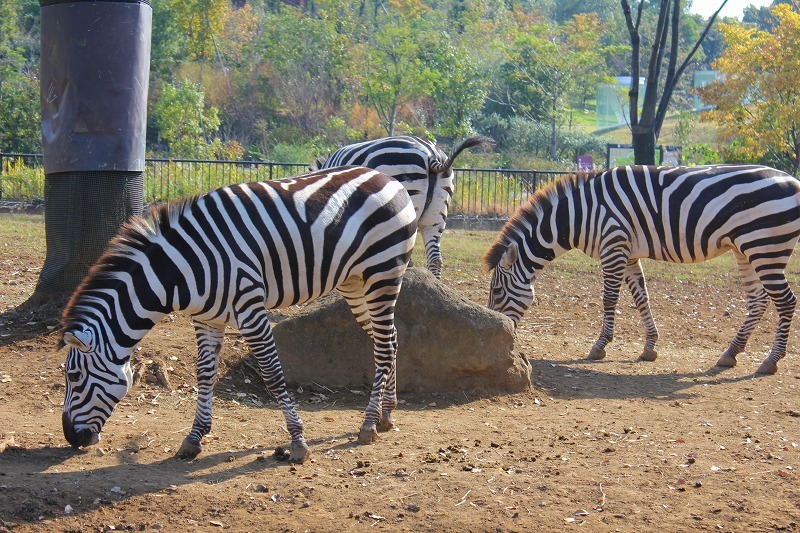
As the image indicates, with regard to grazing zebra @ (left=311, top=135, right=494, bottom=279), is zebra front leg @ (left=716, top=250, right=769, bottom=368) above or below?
below


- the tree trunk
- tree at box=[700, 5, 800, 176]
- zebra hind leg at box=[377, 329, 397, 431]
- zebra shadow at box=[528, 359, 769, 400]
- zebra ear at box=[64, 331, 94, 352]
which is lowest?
zebra shadow at box=[528, 359, 769, 400]

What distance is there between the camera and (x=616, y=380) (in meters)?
8.48

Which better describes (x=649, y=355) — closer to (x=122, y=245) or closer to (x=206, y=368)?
(x=206, y=368)

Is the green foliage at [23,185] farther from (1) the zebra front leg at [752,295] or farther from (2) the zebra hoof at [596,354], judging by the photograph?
(1) the zebra front leg at [752,295]

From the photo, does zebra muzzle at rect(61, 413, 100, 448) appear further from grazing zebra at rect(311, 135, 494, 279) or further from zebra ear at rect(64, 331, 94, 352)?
grazing zebra at rect(311, 135, 494, 279)

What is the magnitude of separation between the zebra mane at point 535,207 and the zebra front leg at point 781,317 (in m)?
2.23

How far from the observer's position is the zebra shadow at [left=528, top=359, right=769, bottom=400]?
7941mm

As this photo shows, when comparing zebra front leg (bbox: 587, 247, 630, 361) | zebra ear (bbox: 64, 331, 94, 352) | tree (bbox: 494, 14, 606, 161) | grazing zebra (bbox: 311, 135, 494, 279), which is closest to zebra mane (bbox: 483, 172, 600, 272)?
zebra front leg (bbox: 587, 247, 630, 361)

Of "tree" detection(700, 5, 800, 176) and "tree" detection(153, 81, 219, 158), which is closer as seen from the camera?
"tree" detection(700, 5, 800, 176)

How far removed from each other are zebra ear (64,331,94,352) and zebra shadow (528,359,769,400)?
4259 millimetres

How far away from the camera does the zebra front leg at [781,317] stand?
8.88 meters

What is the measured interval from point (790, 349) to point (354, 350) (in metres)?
5.69

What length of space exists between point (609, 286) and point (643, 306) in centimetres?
47

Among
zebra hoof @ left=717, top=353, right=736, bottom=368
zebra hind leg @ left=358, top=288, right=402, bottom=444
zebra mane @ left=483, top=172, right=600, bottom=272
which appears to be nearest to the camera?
zebra hind leg @ left=358, top=288, right=402, bottom=444
